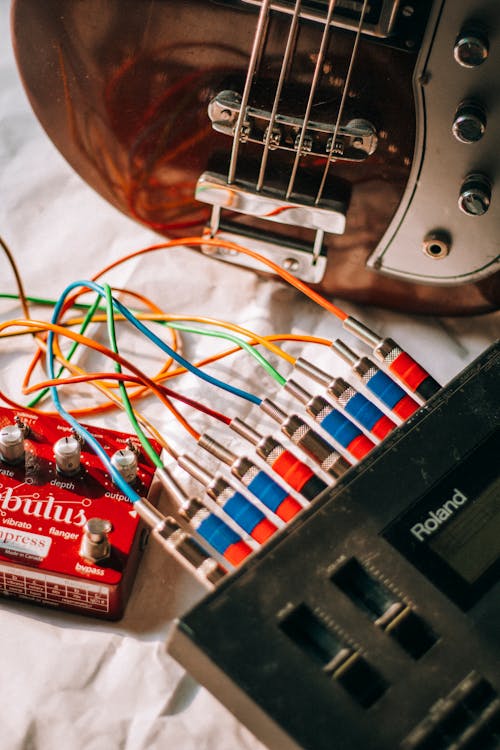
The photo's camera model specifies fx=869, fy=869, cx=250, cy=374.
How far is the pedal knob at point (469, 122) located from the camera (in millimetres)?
745

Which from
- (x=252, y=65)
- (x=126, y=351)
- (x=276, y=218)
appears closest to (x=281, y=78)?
(x=252, y=65)

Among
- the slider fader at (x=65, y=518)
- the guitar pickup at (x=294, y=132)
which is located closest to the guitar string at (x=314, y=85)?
the guitar pickup at (x=294, y=132)

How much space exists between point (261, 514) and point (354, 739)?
0.59ft

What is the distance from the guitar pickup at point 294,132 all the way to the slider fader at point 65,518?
0.30 meters

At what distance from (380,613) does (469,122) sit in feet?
1.41

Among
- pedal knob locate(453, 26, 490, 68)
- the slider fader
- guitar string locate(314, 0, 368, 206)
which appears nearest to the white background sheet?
the slider fader

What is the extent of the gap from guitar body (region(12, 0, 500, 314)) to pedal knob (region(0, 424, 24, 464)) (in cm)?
28

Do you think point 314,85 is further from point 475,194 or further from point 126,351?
point 126,351

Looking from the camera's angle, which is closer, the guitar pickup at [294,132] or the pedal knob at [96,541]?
the pedal knob at [96,541]

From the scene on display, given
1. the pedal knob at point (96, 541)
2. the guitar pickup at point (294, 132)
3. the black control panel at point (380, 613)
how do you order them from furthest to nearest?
the guitar pickup at point (294, 132) → the pedal knob at point (96, 541) → the black control panel at point (380, 613)

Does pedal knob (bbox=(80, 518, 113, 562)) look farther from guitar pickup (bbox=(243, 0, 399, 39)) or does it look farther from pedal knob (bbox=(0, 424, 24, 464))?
guitar pickup (bbox=(243, 0, 399, 39))

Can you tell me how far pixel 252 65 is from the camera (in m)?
0.75

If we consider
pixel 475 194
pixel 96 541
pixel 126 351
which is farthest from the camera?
pixel 126 351

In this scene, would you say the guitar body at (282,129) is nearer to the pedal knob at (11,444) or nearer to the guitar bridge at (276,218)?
the guitar bridge at (276,218)
